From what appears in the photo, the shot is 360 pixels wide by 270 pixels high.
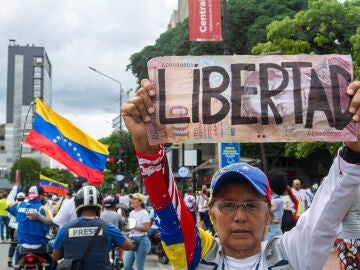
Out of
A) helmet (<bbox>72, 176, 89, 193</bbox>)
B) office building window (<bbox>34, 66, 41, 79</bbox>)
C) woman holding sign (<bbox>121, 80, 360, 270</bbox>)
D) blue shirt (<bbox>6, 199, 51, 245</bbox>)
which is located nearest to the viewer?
woman holding sign (<bbox>121, 80, 360, 270</bbox>)

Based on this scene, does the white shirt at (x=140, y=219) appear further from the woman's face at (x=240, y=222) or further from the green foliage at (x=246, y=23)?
the green foliage at (x=246, y=23)

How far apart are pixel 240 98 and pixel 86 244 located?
3.36 meters

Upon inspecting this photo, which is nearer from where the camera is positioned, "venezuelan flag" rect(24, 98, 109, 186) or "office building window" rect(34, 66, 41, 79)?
"venezuelan flag" rect(24, 98, 109, 186)

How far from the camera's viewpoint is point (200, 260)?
248cm

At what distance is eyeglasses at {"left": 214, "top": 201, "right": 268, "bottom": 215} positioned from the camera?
97.3 inches


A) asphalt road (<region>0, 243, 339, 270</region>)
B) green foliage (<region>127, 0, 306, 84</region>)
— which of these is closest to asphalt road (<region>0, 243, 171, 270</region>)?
asphalt road (<region>0, 243, 339, 270</region>)

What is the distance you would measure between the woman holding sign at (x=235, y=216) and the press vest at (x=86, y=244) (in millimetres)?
3019

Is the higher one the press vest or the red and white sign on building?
the red and white sign on building

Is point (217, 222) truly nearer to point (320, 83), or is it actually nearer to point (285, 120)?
point (285, 120)

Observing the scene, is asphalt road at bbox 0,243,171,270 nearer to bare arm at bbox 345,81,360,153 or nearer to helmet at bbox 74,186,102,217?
helmet at bbox 74,186,102,217

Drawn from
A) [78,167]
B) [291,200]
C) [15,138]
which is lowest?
[291,200]

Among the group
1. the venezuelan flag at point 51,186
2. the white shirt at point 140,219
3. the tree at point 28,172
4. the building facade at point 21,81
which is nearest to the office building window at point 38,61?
the building facade at point 21,81

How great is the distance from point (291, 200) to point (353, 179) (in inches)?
303

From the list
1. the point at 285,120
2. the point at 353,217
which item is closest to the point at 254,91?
the point at 285,120
